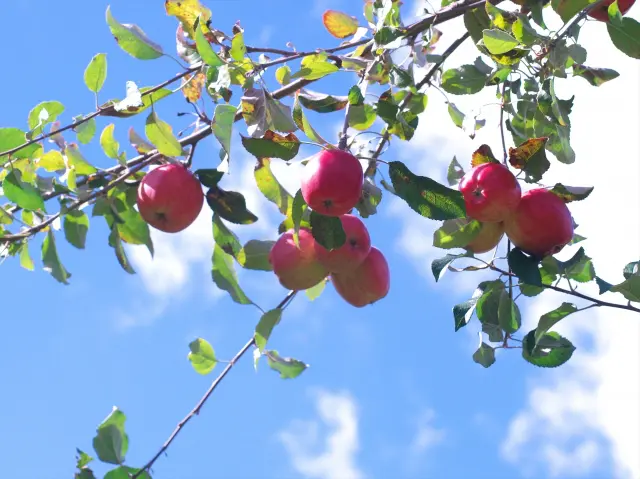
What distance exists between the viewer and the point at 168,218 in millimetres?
2107

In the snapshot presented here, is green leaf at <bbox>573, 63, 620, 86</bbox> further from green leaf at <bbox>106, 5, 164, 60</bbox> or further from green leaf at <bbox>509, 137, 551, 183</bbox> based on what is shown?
green leaf at <bbox>106, 5, 164, 60</bbox>

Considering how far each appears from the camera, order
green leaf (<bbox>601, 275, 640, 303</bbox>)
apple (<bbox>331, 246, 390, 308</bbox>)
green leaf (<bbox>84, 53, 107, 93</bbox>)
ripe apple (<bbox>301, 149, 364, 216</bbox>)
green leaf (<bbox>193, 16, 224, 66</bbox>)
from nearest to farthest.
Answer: ripe apple (<bbox>301, 149, 364, 216</bbox>), green leaf (<bbox>193, 16, 224, 66</bbox>), green leaf (<bbox>601, 275, 640, 303</bbox>), apple (<bbox>331, 246, 390, 308</bbox>), green leaf (<bbox>84, 53, 107, 93</bbox>)

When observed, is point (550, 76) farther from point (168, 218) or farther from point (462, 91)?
point (168, 218)

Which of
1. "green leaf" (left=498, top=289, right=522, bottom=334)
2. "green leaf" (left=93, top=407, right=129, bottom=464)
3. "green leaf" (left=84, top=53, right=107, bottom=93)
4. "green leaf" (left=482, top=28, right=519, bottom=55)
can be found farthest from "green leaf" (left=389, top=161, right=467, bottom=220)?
"green leaf" (left=93, top=407, right=129, bottom=464)

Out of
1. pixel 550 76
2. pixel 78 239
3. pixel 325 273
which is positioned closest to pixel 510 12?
pixel 550 76

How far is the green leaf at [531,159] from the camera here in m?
1.85

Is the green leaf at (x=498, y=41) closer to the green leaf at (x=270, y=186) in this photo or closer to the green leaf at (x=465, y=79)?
the green leaf at (x=465, y=79)

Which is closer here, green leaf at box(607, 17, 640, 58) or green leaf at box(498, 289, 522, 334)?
green leaf at box(607, 17, 640, 58)

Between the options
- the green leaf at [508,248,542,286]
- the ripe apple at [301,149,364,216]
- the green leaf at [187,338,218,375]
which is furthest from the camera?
the green leaf at [187,338,218,375]

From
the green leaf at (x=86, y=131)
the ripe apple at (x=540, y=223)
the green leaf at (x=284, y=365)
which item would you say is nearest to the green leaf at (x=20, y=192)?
the green leaf at (x=86, y=131)

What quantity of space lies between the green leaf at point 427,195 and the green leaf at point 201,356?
3.24 feet

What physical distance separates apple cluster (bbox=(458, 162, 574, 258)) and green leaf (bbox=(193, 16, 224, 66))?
0.64 metres

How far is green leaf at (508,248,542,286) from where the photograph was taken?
1828 mm

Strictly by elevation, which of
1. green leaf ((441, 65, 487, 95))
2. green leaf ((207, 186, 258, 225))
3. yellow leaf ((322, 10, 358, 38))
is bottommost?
green leaf ((207, 186, 258, 225))
